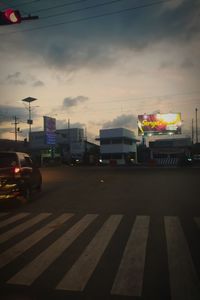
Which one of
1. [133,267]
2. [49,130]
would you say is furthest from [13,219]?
[49,130]

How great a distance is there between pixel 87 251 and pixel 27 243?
57.7 inches

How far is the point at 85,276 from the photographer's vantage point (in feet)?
16.4

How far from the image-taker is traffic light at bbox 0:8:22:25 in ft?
29.6

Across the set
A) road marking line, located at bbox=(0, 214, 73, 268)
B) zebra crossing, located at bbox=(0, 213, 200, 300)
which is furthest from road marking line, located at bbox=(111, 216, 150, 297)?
road marking line, located at bbox=(0, 214, 73, 268)

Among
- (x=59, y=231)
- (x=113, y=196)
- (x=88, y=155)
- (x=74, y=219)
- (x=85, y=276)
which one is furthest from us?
(x=88, y=155)

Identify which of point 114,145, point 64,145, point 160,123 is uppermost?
point 160,123

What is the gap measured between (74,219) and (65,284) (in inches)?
188

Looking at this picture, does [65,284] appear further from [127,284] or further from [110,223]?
[110,223]

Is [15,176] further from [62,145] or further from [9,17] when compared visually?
[62,145]

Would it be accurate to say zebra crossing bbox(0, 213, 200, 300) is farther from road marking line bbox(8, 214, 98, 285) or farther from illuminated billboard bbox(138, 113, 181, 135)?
illuminated billboard bbox(138, 113, 181, 135)

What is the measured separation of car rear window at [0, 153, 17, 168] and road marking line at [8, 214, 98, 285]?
4673mm

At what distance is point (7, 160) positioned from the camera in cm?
1221

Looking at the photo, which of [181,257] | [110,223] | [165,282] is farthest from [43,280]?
[110,223]

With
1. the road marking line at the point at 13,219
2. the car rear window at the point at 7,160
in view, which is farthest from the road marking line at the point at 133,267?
the car rear window at the point at 7,160
